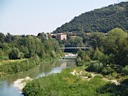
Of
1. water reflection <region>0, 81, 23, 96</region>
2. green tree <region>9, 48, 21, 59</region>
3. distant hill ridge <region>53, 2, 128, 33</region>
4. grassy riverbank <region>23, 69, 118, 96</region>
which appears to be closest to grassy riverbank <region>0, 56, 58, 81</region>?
water reflection <region>0, 81, 23, 96</region>

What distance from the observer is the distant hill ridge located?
449 ft

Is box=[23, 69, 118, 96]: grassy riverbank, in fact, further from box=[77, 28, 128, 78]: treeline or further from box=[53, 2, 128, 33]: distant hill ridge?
box=[53, 2, 128, 33]: distant hill ridge

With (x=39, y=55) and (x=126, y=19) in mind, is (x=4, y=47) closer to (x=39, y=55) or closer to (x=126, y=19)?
(x=39, y=55)

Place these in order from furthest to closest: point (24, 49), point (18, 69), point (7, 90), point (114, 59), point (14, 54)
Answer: point (24, 49) < point (14, 54) < point (18, 69) < point (114, 59) < point (7, 90)

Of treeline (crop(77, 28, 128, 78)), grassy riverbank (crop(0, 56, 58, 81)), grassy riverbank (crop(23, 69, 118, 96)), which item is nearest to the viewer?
grassy riverbank (crop(23, 69, 118, 96))

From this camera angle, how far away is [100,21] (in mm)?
150875

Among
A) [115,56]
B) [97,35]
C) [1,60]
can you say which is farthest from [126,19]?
[115,56]

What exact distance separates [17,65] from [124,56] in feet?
67.4

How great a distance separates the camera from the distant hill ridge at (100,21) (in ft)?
449

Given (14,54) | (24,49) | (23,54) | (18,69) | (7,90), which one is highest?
(24,49)

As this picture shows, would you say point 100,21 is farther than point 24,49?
Yes

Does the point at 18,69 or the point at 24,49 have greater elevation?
the point at 24,49

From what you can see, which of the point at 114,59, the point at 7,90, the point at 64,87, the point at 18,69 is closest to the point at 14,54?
the point at 18,69

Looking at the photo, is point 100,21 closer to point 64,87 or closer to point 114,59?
point 114,59
